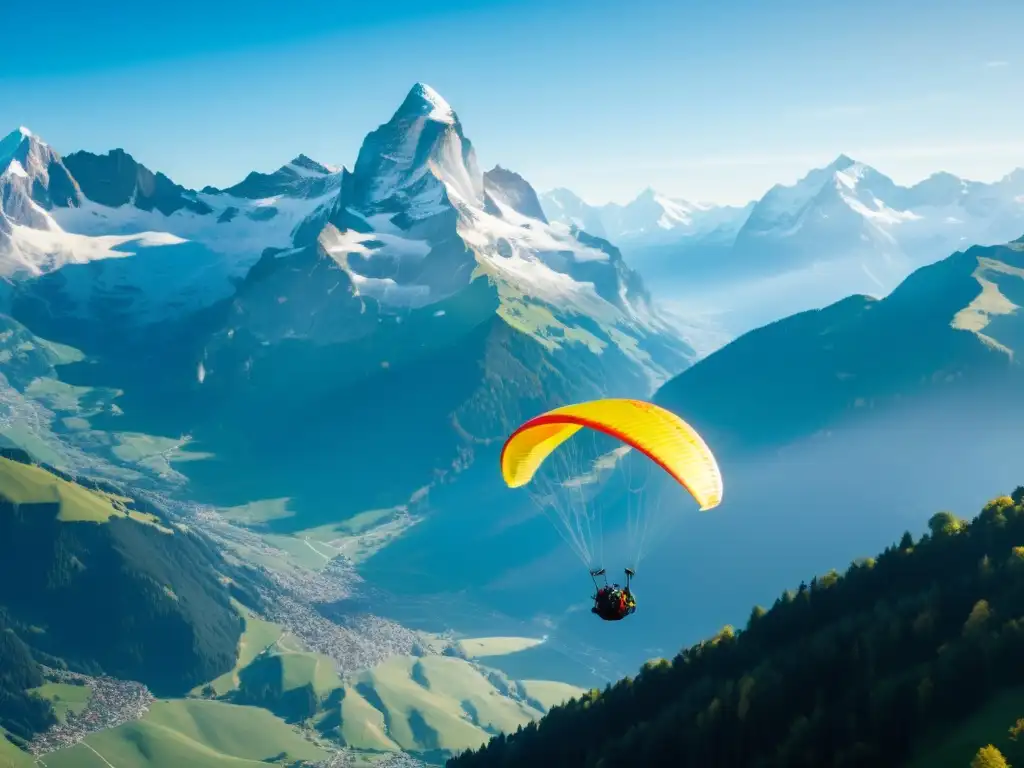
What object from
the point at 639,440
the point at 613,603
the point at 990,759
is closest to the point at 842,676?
the point at 990,759

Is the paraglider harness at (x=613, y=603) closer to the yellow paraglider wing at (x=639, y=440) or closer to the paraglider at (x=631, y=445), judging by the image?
the paraglider at (x=631, y=445)

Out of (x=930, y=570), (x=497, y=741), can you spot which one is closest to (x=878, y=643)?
(x=930, y=570)

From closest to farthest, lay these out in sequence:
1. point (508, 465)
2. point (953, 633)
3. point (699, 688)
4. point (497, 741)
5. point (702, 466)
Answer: point (702, 466) → point (508, 465) → point (953, 633) → point (699, 688) → point (497, 741)

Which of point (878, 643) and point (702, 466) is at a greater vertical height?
point (702, 466)

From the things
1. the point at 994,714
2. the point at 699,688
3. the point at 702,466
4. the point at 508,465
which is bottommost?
the point at 994,714

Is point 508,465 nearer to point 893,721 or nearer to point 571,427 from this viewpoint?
point 571,427

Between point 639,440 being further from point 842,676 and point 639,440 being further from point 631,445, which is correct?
point 842,676

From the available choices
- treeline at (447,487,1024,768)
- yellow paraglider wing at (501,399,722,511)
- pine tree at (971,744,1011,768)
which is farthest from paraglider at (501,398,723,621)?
treeline at (447,487,1024,768)

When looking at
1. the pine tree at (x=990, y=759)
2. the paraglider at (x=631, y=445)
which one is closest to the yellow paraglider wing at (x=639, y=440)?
the paraglider at (x=631, y=445)
